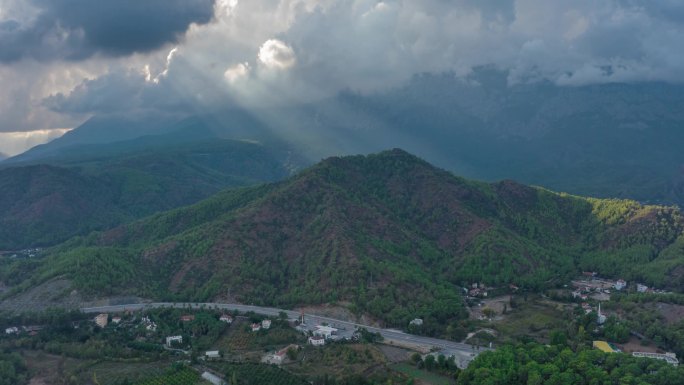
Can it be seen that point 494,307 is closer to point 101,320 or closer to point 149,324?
Result: point 149,324

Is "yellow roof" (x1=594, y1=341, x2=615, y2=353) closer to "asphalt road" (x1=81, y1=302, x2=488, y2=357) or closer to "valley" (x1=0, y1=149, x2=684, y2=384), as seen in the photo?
"valley" (x1=0, y1=149, x2=684, y2=384)

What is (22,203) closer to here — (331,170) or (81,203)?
(81,203)

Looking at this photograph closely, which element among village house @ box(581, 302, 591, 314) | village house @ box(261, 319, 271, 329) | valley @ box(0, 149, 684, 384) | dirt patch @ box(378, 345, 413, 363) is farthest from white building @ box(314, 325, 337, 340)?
village house @ box(581, 302, 591, 314)

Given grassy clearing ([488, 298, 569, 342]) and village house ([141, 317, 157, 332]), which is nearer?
grassy clearing ([488, 298, 569, 342])

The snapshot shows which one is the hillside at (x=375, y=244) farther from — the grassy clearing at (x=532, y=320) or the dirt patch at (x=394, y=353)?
the dirt patch at (x=394, y=353)

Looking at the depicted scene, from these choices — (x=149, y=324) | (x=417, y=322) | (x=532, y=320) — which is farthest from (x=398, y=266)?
(x=149, y=324)

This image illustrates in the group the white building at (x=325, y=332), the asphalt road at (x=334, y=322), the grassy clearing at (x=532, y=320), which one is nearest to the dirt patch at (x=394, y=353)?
the asphalt road at (x=334, y=322)

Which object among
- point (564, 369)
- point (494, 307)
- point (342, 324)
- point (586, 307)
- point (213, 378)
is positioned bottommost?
point (213, 378)
